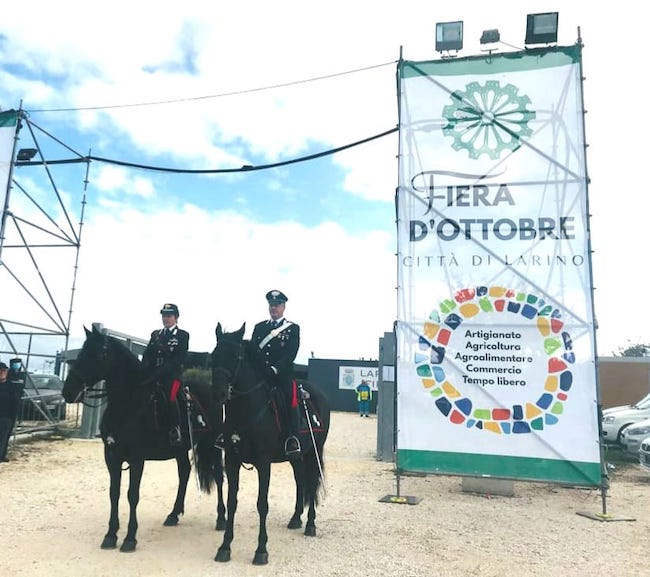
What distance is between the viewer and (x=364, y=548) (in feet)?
17.9

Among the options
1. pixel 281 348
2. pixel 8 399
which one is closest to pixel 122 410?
pixel 281 348

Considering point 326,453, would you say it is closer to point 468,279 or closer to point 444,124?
point 468,279

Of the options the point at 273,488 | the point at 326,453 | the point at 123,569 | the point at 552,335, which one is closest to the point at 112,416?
the point at 123,569

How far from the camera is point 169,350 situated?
5.92 metres

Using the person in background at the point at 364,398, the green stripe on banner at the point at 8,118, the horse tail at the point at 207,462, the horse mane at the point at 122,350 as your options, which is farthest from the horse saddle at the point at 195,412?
the person in background at the point at 364,398

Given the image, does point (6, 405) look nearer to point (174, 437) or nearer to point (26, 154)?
point (174, 437)

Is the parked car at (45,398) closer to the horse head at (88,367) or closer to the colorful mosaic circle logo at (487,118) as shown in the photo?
the horse head at (88,367)

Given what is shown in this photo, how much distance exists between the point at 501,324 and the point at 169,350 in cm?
444

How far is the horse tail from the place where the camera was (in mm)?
6211

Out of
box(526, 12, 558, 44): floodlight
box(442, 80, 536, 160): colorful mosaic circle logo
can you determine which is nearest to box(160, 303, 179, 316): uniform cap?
box(442, 80, 536, 160): colorful mosaic circle logo

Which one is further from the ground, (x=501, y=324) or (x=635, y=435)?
(x=501, y=324)

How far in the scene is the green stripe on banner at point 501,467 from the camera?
6980 mm

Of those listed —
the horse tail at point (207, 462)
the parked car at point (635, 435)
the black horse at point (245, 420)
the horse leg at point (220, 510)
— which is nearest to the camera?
the black horse at point (245, 420)

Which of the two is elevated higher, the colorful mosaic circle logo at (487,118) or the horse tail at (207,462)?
the colorful mosaic circle logo at (487,118)
